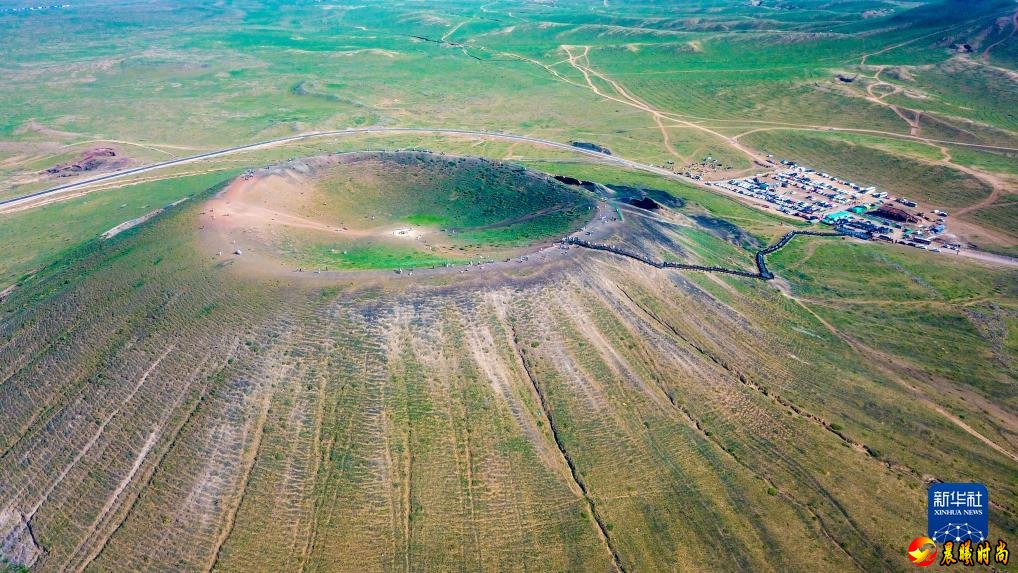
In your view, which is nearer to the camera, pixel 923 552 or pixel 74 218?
pixel 923 552

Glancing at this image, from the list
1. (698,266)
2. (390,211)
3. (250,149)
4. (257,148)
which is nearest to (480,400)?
(698,266)

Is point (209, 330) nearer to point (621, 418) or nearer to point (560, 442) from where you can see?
point (560, 442)

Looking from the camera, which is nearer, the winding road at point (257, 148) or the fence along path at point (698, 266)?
the fence along path at point (698, 266)

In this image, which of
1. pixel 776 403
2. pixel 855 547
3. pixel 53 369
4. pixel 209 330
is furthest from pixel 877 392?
pixel 53 369

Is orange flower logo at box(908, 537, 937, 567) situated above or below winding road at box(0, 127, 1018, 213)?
below

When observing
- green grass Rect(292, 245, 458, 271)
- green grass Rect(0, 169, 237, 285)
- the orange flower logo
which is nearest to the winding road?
green grass Rect(0, 169, 237, 285)

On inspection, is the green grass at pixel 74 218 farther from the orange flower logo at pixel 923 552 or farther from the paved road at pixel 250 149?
the orange flower logo at pixel 923 552

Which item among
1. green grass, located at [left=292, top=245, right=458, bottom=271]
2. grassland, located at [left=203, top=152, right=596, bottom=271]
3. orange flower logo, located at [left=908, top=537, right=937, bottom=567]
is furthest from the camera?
grassland, located at [left=203, top=152, right=596, bottom=271]

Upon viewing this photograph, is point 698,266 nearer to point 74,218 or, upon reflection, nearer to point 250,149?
point 74,218

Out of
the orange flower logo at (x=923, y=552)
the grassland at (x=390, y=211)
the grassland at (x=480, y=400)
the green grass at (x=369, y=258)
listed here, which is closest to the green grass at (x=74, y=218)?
the grassland at (x=480, y=400)

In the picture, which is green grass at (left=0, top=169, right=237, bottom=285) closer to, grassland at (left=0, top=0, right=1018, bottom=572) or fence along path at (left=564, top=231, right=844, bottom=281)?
grassland at (left=0, top=0, right=1018, bottom=572)

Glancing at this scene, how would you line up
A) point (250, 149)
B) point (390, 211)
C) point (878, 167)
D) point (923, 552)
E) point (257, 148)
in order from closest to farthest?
point (923, 552), point (390, 211), point (878, 167), point (250, 149), point (257, 148)
